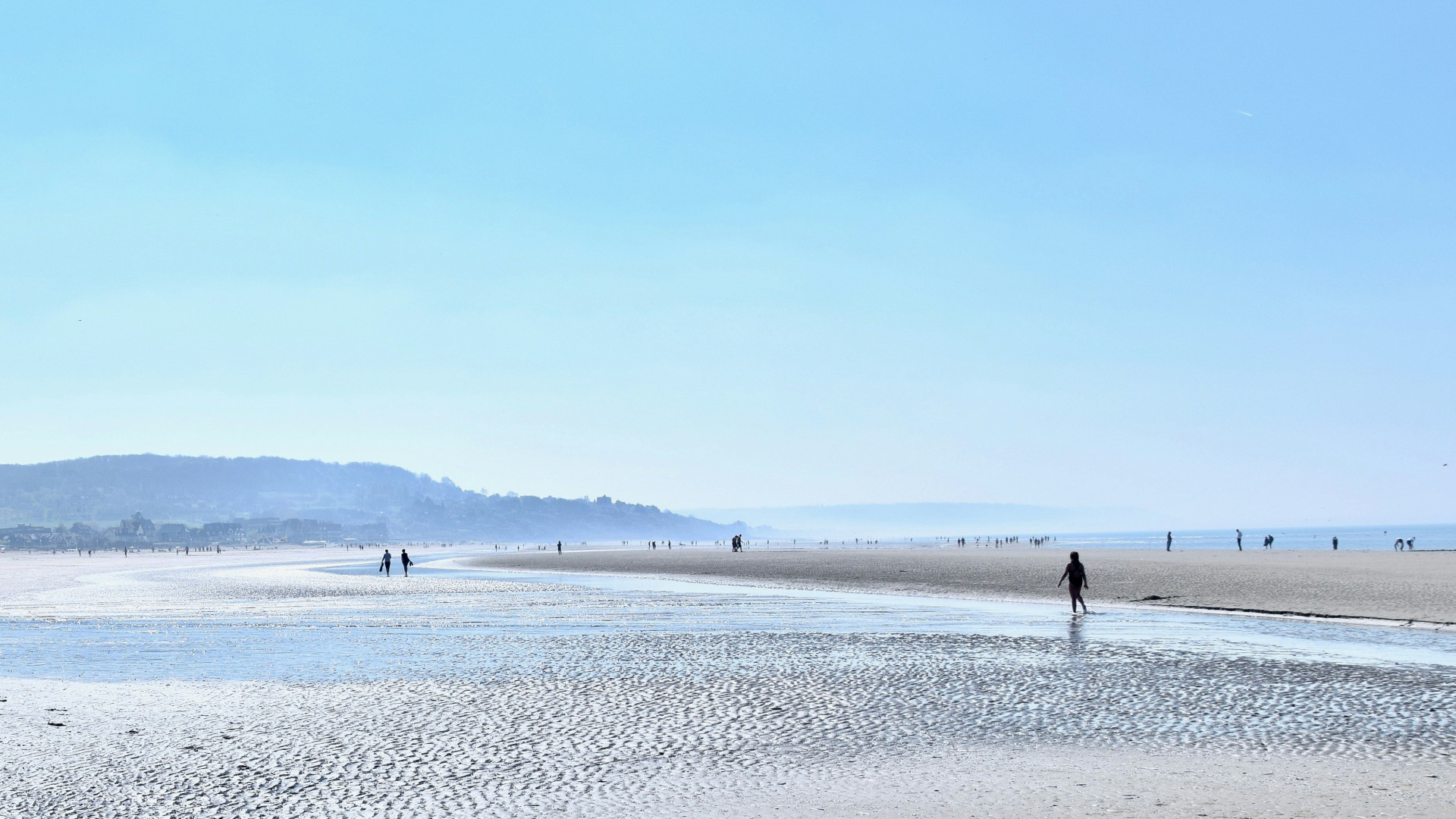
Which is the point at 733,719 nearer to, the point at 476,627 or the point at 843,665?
the point at 843,665

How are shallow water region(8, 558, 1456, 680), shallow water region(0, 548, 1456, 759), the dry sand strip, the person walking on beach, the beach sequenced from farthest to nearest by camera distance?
the dry sand strip < the person walking on beach < shallow water region(8, 558, 1456, 680) < shallow water region(0, 548, 1456, 759) < the beach

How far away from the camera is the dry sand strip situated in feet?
100

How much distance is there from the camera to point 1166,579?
137ft

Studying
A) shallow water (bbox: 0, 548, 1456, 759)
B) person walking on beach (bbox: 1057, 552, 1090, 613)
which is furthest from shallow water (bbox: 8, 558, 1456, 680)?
person walking on beach (bbox: 1057, 552, 1090, 613)

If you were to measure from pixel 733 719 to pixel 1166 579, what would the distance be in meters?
33.9

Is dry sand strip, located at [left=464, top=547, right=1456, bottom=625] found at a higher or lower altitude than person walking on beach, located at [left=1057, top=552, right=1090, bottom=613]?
lower

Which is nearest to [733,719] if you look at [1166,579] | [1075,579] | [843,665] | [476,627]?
[843,665]

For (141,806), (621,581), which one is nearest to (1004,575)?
(621,581)

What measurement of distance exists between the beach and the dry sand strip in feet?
19.9

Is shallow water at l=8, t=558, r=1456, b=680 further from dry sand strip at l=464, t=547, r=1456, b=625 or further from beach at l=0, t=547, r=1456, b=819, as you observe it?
dry sand strip at l=464, t=547, r=1456, b=625

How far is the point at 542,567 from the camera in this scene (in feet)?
235

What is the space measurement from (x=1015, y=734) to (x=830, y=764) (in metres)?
2.70

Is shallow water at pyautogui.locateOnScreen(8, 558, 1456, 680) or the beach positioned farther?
shallow water at pyautogui.locateOnScreen(8, 558, 1456, 680)

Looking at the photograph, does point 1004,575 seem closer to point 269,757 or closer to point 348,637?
point 348,637
